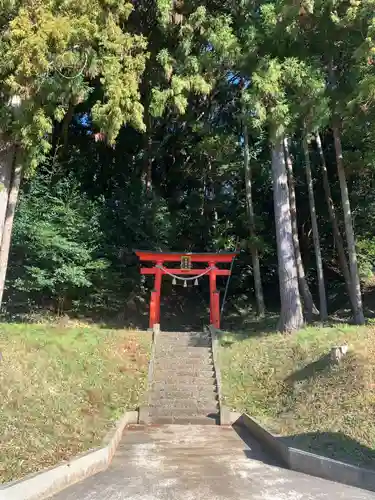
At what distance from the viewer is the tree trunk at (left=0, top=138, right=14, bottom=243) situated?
894 cm

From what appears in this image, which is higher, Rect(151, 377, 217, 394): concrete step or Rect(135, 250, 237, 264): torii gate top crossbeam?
Rect(135, 250, 237, 264): torii gate top crossbeam

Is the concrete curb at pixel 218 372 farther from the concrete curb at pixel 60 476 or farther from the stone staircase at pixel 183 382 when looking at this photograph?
the concrete curb at pixel 60 476

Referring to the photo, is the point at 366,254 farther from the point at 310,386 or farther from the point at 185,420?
the point at 185,420

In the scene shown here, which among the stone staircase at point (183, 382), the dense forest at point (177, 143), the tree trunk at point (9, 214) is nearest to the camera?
the stone staircase at point (183, 382)

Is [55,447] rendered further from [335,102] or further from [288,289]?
[335,102]

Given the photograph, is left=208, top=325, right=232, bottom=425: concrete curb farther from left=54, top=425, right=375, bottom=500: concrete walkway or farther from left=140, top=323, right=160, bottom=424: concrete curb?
left=140, top=323, right=160, bottom=424: concrete curb

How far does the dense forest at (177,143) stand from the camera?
8930mm

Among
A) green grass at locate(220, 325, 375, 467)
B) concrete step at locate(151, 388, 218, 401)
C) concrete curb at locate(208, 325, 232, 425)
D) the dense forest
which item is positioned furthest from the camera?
the dense forest

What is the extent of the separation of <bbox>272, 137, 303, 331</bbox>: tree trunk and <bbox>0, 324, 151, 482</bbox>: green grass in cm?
327

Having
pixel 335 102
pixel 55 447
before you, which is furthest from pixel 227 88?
pixel 55 447

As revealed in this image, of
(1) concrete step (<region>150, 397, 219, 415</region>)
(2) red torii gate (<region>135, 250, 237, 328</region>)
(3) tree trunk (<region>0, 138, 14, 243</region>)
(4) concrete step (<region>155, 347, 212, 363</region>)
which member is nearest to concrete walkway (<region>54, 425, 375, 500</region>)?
(1) concrete step (<region>150, 397, 219, 415</region>)

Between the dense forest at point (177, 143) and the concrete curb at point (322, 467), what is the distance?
477 cm

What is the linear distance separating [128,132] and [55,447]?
1336 cm

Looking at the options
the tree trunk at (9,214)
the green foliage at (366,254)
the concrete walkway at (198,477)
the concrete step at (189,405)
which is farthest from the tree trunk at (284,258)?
the green foliage at (366,254)
